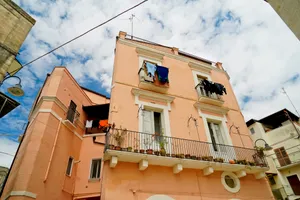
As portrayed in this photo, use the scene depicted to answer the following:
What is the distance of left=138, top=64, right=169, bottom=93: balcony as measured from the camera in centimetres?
1006

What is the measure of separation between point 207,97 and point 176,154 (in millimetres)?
4922

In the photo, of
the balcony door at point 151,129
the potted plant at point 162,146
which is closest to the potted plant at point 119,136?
the balcony door at point 151,129

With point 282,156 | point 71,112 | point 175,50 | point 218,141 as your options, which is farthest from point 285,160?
point 71,112

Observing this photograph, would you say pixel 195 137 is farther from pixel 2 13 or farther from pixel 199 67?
pixel 2 13

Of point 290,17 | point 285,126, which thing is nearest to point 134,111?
point 290,17

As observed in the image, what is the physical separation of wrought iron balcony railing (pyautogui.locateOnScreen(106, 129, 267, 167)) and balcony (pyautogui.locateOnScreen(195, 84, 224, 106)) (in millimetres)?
2858

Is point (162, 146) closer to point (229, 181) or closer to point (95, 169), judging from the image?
point (229, 181)

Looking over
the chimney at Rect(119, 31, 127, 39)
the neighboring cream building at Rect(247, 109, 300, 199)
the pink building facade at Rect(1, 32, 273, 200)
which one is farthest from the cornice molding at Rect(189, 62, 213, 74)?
the neighboring cream building at Rect(247, 109, 300, 199)

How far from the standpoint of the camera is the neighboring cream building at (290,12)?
125 inches

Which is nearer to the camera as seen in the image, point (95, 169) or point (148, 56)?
point (148, 56)

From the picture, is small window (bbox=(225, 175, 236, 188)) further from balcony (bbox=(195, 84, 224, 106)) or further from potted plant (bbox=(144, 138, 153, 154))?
A: balcony (bbox=(195, 84, 224, 106))

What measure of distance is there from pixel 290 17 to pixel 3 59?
6743 mm

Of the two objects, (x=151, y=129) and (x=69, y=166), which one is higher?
(x=151, y=129)

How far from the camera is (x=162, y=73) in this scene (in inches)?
431
